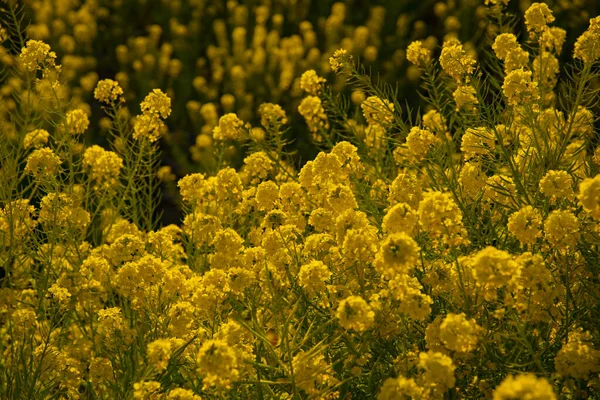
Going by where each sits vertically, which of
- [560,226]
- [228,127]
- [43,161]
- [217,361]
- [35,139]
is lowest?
[217,361]

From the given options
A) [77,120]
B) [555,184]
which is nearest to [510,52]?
[555,184]

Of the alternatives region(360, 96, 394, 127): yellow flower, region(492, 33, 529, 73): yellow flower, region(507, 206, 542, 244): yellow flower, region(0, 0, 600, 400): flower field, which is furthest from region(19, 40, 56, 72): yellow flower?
region(507, 206, 542, 244): yellow flower

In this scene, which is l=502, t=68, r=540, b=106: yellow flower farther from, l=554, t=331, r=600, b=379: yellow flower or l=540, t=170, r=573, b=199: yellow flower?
l=554, t=331, r=600, b=379: yellow flower

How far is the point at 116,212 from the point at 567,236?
2.18m

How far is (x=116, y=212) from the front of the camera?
3795 mm

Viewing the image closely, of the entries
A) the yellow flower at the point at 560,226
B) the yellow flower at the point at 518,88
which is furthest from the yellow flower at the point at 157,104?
the yellow flower at the point at 560,226

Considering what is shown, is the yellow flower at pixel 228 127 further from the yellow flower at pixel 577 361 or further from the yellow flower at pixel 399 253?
the yellow flower at pixel 577 361

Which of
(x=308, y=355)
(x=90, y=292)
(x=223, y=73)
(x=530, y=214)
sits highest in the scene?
(x=223, y=73)

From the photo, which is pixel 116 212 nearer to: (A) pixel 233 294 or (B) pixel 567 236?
(A) pixel 233 294

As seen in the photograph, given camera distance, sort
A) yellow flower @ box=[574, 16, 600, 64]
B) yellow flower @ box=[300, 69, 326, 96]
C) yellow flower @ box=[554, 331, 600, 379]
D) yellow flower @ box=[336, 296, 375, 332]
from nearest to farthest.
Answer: yellow flower @ box=[336, 296, 375, 332]
yellow flower @ box=[554, 331, 600, 379]
yellow flower @ box=[574, 16, 600, 64]
yellow flower @ box=[300, 69, 326, 96]

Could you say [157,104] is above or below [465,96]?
above

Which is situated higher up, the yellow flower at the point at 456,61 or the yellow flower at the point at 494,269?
the yellow flower at the point at 456,61

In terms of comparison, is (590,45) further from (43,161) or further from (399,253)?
(43,161)

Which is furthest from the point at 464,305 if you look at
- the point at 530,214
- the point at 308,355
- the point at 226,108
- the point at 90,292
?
the point at 226,108
